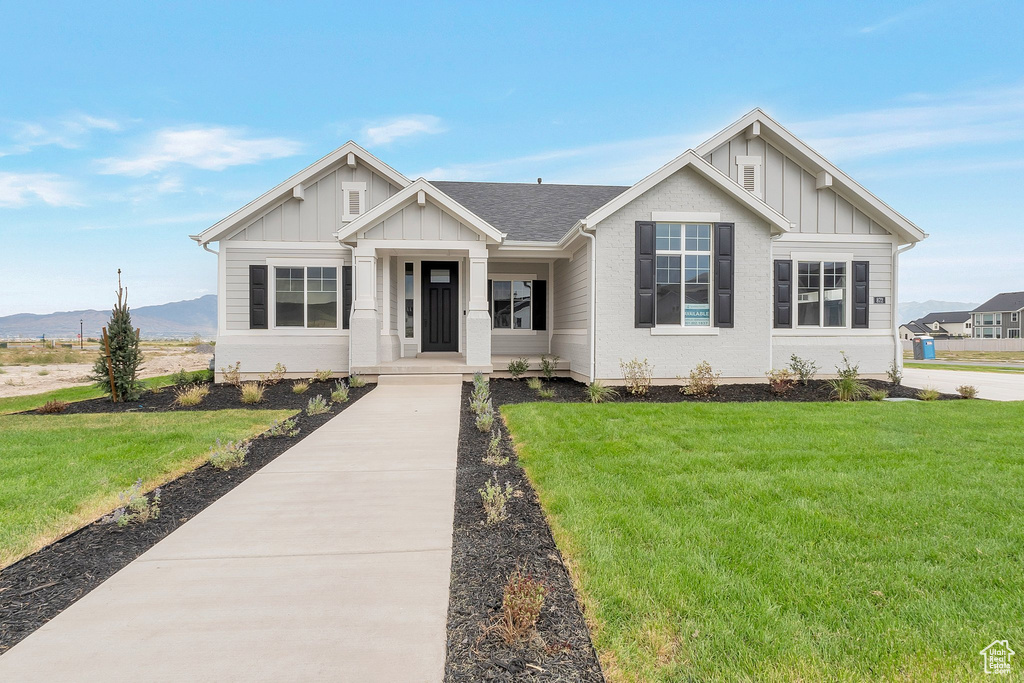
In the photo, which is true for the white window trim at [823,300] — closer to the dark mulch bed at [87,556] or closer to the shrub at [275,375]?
the dark mulch bed at [87,556]

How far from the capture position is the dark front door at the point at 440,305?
13922 millimetres

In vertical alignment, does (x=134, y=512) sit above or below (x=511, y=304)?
below

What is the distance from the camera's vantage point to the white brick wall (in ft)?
34.7

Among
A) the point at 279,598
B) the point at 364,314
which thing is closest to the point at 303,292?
the point at 364,314

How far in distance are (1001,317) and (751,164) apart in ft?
265

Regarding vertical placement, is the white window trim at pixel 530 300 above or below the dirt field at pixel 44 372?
above

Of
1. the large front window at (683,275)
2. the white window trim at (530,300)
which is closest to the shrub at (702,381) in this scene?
the large front window at (683,275)

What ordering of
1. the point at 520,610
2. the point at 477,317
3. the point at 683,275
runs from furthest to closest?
the point at 477,317 < the point at 683,275 < the point at 520,610

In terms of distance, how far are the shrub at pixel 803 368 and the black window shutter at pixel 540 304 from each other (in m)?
6.70

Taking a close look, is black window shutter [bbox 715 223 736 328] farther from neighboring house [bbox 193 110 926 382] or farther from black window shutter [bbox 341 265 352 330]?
black window shutter [bbox 341 265 352 330]

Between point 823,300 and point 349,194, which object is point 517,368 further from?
point 823,300

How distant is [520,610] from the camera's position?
2201mm

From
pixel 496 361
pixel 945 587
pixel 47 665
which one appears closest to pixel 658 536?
pixel 945 587

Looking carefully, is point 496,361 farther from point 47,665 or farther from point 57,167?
point 57,167
